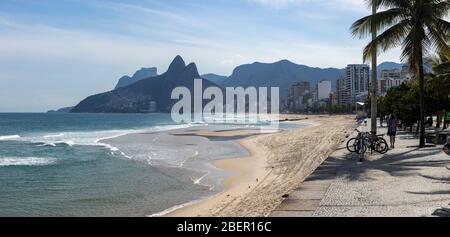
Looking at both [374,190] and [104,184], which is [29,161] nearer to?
[104,184]

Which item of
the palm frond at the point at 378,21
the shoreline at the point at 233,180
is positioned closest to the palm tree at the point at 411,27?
the palm frond at the point at 378,21

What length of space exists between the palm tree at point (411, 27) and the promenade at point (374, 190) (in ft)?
14.4

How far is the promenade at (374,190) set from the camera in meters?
7.35

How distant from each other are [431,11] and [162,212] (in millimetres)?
11028

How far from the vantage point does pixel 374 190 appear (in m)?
9.23

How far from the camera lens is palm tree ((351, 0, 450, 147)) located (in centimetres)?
1658

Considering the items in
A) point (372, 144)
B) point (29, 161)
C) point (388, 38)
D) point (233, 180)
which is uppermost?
point (388, 38)

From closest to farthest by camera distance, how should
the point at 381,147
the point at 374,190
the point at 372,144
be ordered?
the point at 374,190 → the point at 372,144 → the point at 381,147

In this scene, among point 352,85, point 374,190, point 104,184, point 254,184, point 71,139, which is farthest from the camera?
point 352,85

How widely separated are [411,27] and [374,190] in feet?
31.9

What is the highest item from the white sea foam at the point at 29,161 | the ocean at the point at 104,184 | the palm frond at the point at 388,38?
the palm frond at the point at 388,38

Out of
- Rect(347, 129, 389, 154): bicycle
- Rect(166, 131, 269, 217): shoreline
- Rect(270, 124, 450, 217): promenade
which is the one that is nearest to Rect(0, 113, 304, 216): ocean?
Rect(166, 131, 269, 217): shoreline

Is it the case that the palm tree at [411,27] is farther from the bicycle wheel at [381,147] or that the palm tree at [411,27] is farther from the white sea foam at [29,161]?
the white sea foam at [29,161]

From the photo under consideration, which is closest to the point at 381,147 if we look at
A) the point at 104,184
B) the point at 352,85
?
the point at 104,184
